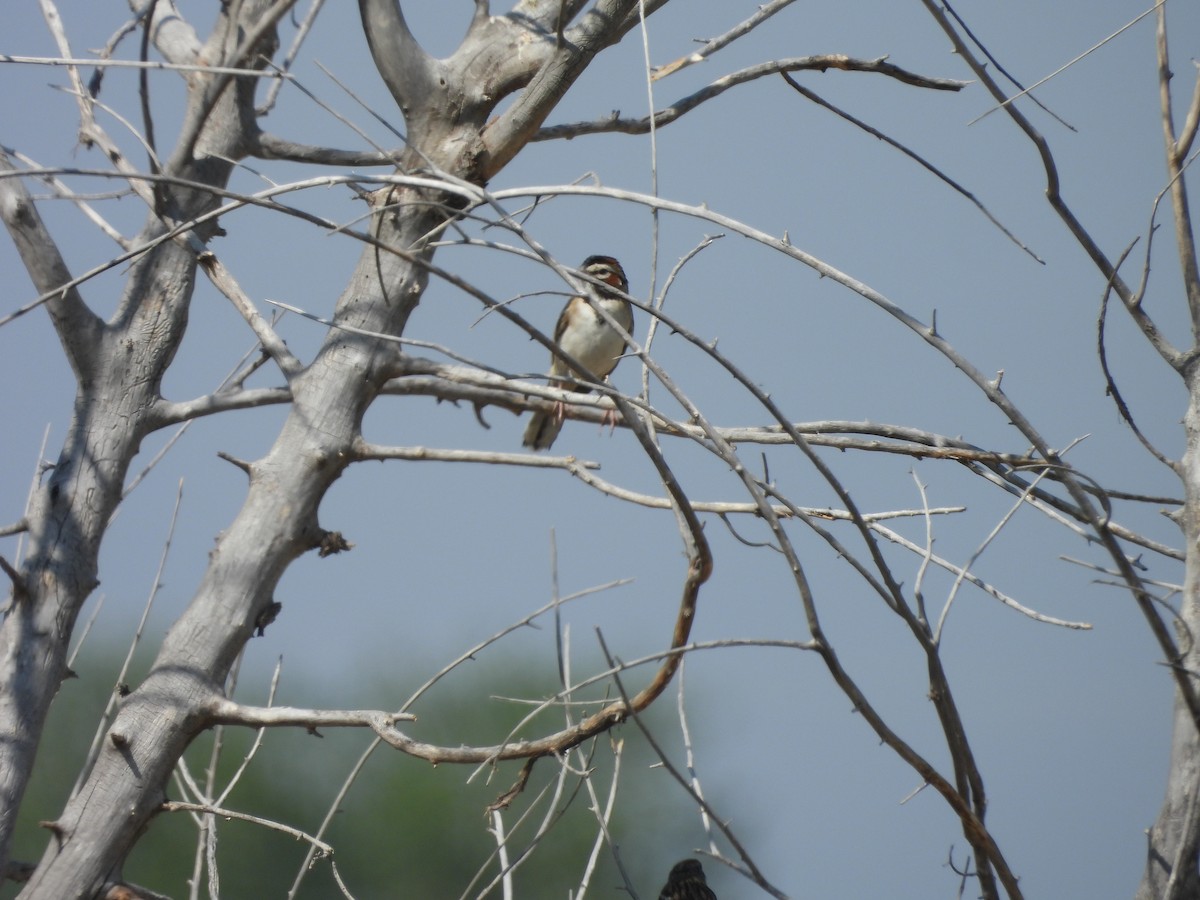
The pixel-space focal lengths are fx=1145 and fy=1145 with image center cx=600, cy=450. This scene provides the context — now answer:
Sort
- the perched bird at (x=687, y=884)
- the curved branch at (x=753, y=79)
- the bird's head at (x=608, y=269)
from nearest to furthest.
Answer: the curved branch at (x=753, y=79), the perched bird at (x=687, y=884), the bird's head at (x=608, y=269)

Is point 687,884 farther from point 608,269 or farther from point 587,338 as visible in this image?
point 608,269

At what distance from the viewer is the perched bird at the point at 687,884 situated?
13.5 ft

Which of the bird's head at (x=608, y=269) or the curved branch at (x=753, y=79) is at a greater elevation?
the bird's head at (x=608, y=269)

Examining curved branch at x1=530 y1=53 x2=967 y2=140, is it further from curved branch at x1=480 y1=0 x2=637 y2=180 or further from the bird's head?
the bird's head

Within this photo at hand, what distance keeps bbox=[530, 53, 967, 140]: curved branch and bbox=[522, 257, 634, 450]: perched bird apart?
7.54ft

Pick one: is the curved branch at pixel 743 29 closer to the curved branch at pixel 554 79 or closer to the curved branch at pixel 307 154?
the curved branch at pixel 554 79

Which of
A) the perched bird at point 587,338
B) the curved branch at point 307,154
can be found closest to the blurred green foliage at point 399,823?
the perched bird at point 587,338

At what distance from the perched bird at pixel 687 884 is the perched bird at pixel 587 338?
6.18 feet

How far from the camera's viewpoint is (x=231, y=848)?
9453 millimetres

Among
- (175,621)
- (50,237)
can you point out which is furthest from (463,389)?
(50,237)

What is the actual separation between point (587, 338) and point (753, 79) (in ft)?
9.59

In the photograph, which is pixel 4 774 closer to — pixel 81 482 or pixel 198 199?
pixel 81 482

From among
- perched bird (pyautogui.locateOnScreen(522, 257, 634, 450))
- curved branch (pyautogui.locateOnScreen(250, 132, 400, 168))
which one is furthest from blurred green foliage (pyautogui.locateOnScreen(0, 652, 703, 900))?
curved branch (pyautogui.locateOnScreen(250, 132, 400, 168))

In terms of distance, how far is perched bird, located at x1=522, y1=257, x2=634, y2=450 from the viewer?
206 inches
